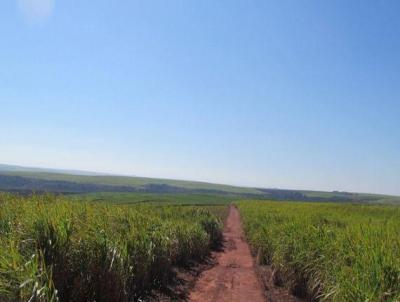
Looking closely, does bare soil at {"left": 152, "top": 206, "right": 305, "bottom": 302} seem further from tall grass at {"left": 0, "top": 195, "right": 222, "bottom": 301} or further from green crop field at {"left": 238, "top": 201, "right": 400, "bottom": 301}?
tall grass at {"left": 0, "top": 195, "right": 222, "bottom": 301}

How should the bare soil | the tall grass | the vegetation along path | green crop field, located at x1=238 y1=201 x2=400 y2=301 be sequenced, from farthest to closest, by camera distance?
the vegetation along path
the bare soil
green crop field, located at x1=238 y1=201 x2=400 y2=301
the tall grass

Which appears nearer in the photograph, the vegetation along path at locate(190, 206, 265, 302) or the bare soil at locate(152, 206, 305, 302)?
the bare soil at locate(152, 206, 305, 302)

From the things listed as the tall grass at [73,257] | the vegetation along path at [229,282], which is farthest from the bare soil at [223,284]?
the tall grass at [73,257]

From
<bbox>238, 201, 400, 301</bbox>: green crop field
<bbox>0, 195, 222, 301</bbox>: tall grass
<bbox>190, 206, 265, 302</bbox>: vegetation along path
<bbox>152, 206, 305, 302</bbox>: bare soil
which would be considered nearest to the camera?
<bbox>0, 195, 222, 301</bbox>: tall grass

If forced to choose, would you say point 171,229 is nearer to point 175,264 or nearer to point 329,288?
point 175,264

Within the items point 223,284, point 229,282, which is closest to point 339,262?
point 223,284

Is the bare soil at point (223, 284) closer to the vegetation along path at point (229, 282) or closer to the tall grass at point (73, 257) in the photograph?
the vegetation along path at point (229, 282)

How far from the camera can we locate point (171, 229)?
49.7 ft

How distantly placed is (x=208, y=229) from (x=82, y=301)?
1676 cm

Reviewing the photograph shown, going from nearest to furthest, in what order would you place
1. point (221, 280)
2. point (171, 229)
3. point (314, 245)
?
point (314, 245)
point (221, 280)
point (171, 229)

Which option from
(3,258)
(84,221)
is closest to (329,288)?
(84,221)

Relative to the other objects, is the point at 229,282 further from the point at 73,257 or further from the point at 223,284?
the point at 73,257

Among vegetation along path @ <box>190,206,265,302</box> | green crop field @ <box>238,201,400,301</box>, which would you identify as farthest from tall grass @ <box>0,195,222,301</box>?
green crop field @ <box>238,201,400,301</box>

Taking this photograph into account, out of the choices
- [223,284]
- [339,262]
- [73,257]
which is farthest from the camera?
[223,284]
